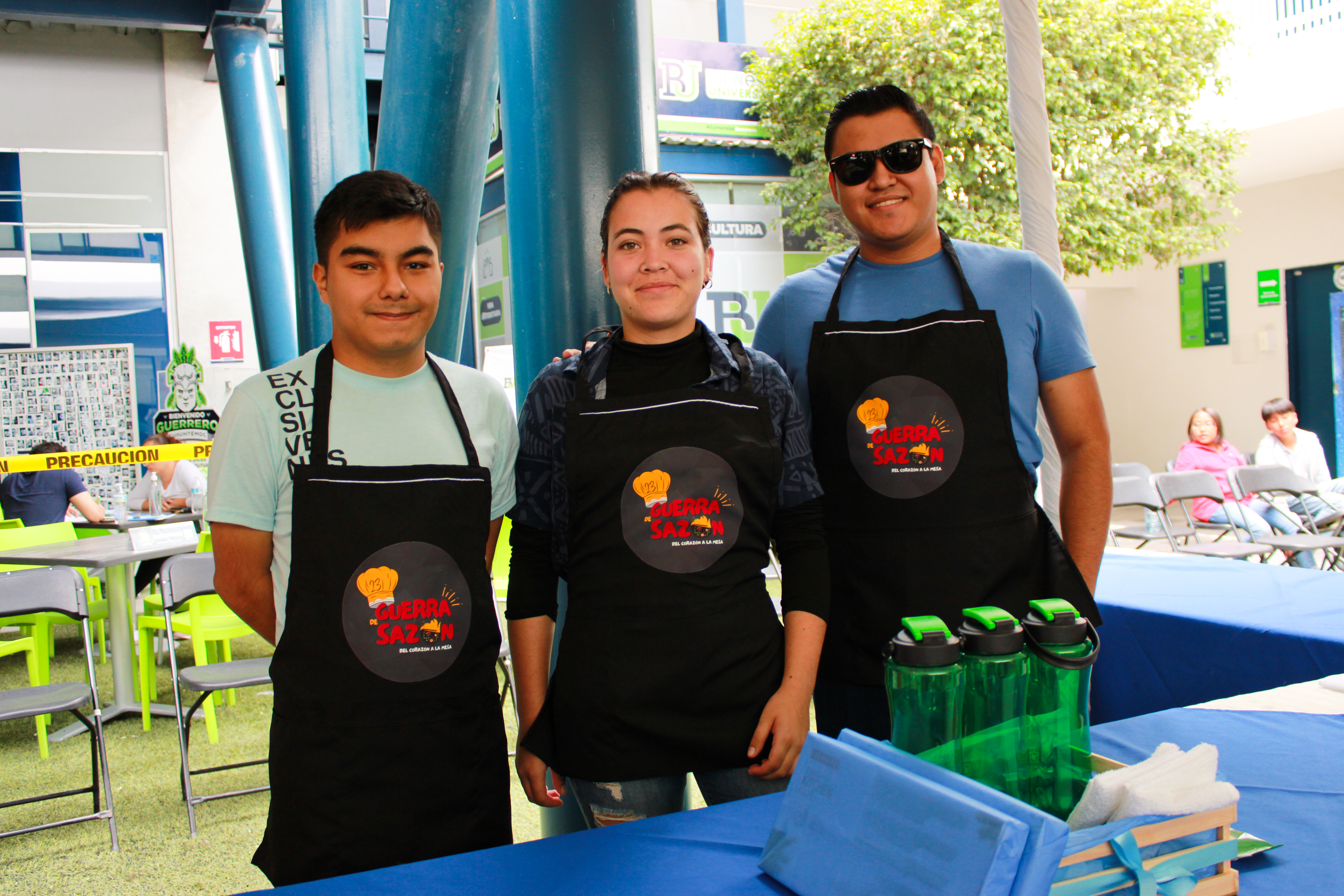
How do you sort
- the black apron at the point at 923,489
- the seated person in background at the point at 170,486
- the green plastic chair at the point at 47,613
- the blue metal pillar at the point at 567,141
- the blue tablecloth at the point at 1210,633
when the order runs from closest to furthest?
the black apron at the point at 923,489 < the blue metal pillar at the point at 567,141 < the blue tablecloth at the point at 1210,633 < the green plastic chair at the point at 47,613 < the seated person in background at the point at 170,486

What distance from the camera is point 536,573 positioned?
1.49 metres

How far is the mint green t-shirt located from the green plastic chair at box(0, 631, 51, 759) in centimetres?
347

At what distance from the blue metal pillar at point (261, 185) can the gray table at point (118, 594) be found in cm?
255

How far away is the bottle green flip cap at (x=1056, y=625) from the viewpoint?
99cm

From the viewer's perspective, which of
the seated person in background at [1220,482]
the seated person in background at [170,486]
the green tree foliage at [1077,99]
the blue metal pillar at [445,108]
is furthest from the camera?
the green tree foliage at [1077,99]

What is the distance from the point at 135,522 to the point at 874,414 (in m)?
6.21

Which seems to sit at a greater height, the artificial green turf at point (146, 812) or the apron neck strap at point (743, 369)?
the apron neck strap at point (743, 369)

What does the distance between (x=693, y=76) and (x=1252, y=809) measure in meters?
11.5

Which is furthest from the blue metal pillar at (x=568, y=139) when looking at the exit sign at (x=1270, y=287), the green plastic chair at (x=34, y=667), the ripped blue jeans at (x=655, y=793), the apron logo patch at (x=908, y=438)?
the exit sign at (x=1270, y=287)

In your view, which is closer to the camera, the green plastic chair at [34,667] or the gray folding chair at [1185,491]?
the green plastic chair at [34,667]

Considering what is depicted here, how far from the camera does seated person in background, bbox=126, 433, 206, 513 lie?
23.7 ft

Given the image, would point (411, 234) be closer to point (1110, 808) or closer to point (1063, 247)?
point (1110, 808)

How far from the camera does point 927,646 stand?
973 mm

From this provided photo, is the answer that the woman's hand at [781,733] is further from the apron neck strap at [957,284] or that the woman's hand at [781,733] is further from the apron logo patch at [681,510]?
the apron neck strap at [957,284]
